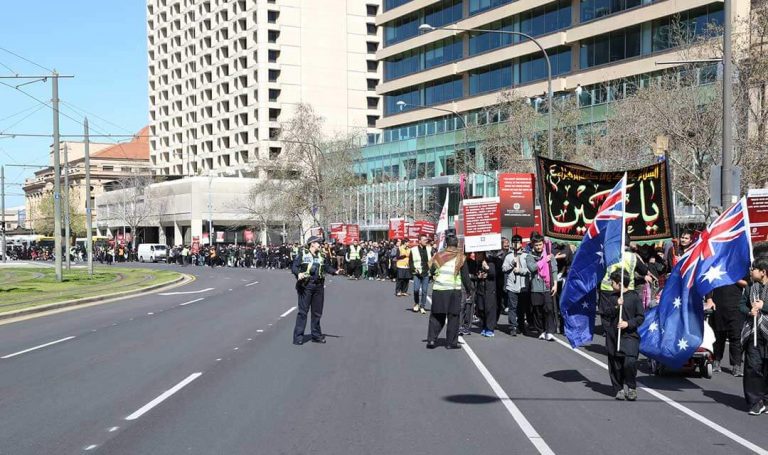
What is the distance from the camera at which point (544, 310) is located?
14883 mm

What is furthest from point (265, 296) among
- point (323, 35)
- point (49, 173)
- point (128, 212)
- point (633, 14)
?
point (49, 173)

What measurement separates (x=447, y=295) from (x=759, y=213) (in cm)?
483

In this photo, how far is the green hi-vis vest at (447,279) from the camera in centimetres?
1350

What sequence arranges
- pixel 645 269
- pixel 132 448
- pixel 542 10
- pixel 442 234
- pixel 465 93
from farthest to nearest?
pixel 465 93
pixel 542 10
pixel 442 234
pixel 645 269
pixel 132 448

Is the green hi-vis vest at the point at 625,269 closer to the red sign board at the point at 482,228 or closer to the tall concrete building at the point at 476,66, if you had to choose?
the red sign board at the point at 482,228

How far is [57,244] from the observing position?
34.2 meters

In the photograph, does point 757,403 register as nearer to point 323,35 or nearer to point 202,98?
point 323,35

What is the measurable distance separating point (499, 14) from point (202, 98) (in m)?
60.2

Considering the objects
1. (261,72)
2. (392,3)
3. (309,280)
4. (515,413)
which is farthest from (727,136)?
(261,72)

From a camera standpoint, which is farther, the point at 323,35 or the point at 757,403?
the point at 323,35

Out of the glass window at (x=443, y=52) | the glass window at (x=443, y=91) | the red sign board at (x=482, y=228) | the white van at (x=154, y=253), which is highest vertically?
the glass window at (x=443, y=52)

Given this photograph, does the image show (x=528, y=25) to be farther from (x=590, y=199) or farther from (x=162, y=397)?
(x=162, y=397)

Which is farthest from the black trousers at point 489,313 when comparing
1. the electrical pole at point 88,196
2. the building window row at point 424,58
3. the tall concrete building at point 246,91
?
the tall concrete building at point 246,91

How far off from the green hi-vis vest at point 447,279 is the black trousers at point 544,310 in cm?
200
